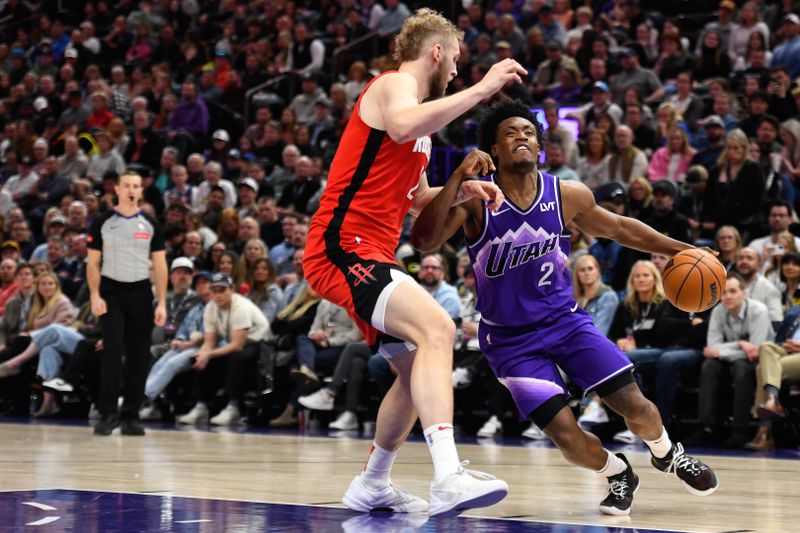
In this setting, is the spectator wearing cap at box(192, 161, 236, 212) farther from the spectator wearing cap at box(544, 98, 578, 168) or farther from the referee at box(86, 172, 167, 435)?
the referee at box(86, 172, 167, 435)

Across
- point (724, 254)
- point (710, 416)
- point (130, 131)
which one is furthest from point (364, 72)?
point (710, 416)

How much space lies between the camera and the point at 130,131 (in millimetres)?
19266

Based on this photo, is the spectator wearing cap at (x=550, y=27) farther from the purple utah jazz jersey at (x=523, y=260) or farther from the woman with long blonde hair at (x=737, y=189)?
the purple utah jazz jersey at (x=523, y=260)

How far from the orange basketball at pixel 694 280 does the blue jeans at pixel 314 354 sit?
6.34m

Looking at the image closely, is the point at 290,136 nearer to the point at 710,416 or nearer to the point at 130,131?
the point at 130,131

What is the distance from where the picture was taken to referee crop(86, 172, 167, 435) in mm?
9852

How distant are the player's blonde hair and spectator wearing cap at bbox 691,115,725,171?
7.77 meters

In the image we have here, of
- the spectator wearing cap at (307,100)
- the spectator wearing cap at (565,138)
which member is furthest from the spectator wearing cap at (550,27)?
the spectator wearing cap at (307,100)

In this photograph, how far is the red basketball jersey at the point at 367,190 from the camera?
16.6ft

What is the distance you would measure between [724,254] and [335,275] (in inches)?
248

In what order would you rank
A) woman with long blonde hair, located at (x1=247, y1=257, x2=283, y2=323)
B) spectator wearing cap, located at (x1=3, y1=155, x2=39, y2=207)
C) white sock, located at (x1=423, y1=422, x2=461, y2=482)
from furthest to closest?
spectator wearing cap, located at (x1=3, y1=155, x2=39, y2=207), woman with long blonde hair, located at (x1=247, y1=257, x2=283, y2=323), white sock, located at (x1=423, y1=422, x2=461, y2=482)

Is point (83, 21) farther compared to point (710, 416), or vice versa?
point (83, 21)

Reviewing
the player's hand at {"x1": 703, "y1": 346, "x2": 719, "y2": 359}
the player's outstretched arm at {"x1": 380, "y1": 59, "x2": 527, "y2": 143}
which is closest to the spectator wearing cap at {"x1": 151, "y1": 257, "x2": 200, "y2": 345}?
the player's hand at {"x1": 703, "y1": 346, "x2": 719, "y2": 359}

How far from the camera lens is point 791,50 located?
1395cm
